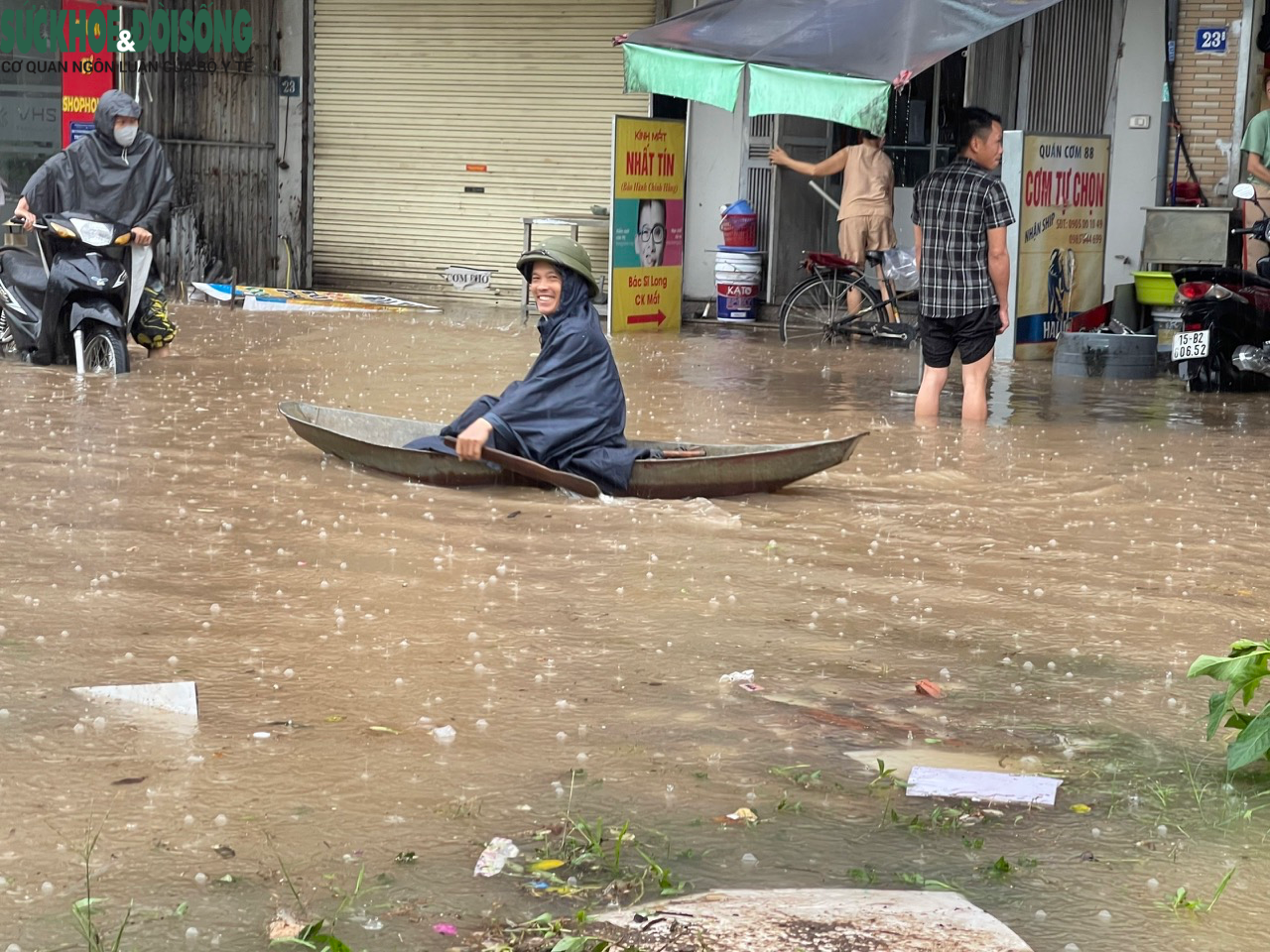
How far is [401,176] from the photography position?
19875mm

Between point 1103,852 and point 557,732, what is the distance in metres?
1.54

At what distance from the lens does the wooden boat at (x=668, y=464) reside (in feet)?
26.4

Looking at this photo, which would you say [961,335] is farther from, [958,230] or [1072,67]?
[1072,67]

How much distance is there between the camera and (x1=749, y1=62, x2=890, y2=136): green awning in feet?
35.2

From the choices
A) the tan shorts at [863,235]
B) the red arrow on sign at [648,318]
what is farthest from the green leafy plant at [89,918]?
the red arrow on sign at [648,318]

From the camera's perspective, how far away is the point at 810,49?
37.3 feet

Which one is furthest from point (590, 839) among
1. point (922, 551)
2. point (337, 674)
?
point (922, 551)

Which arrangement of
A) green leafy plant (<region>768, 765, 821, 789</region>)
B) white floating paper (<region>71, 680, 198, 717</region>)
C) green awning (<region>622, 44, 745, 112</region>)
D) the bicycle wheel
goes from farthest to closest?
the bicycle wheel
green awning (<region>622, 44, 745, 112</region>)
white floating paper (<region>71, 680, 198, 717</region>)
green leafy plant (<region>768, 765, 821, 789</region>)

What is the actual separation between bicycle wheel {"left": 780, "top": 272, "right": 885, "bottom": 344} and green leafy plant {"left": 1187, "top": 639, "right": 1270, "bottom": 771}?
1093cm

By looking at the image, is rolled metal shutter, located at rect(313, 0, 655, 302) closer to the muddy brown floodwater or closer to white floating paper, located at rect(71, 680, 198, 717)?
the muddy brown floodwater

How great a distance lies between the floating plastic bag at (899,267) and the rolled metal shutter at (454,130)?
4242 millimetres

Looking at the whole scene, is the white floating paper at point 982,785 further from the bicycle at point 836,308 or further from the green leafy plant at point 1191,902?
the bicycle at point 836,308

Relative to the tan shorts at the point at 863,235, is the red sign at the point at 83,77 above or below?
above

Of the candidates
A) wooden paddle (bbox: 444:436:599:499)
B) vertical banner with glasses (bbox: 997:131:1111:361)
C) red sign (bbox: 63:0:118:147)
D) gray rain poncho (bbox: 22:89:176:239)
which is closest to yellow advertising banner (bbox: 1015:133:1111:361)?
vertical banner with glasses (bbox: 997:131:1111:361)
